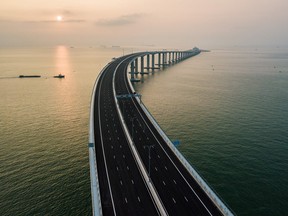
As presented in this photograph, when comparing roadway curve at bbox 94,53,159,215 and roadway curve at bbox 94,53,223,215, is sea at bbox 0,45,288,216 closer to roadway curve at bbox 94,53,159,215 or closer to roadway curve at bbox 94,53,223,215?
roadway curve at bbox 94,53,159,215

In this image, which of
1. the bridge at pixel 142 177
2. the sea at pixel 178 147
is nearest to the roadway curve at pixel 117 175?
the bridge at pixel 142 177

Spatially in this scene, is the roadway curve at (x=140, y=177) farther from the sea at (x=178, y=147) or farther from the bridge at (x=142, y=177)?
the sea at (x=178, y=147)

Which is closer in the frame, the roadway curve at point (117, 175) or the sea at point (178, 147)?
the roadway curve at point (117, 175)

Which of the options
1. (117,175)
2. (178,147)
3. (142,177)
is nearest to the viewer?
(142,177)

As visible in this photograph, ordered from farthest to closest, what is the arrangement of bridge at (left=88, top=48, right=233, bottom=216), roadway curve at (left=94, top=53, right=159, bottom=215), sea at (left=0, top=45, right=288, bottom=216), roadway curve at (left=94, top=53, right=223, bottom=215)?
sea at (left=0, top=45, right=288, bottom=216), roadway curve at (left=94, top=53, right=159, bottom=215), roadway curve at (left=94, top=53, right=223, bottom=215), bridge at (left=88, top=48, right=233, bottom=216)

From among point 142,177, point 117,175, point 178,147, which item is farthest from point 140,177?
point 178,147

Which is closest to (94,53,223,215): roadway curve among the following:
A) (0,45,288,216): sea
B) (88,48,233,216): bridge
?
(88,48,233,216): bridge

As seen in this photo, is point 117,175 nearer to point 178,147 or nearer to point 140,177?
point 140,177

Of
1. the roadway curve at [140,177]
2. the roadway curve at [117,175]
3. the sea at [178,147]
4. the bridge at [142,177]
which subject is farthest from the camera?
the sea at [178,147]

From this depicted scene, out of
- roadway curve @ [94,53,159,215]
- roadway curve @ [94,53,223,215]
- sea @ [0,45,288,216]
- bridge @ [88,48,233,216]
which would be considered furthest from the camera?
sea @ [0,45,288,216]

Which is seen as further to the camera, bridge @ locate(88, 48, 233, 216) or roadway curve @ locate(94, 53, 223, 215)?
roadway curve @ locate(94, 53, 223, 215)

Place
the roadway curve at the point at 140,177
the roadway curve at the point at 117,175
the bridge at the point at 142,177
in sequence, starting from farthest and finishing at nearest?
the roadway curve at the point at 117,175
the roadway curve at the point at 140,177
the bridge at the point at 142,177

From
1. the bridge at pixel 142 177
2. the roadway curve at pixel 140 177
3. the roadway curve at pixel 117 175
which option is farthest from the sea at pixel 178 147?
the roadway curve at pixel 140 177
